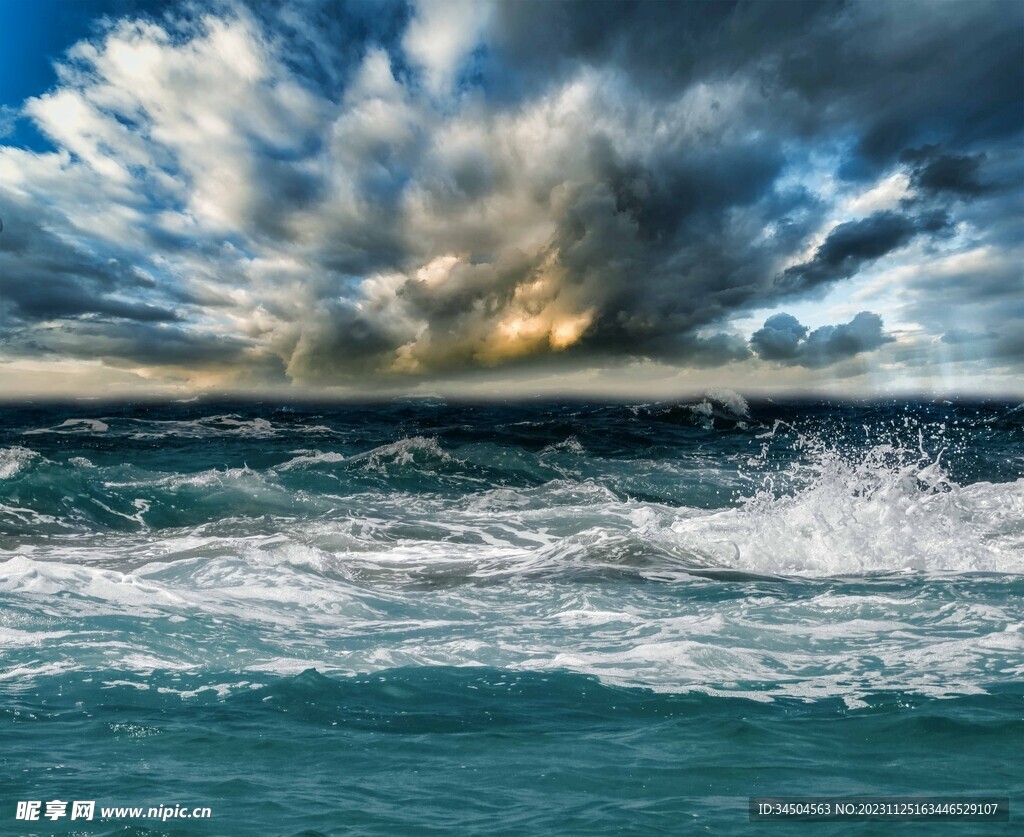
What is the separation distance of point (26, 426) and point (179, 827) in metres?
50.6

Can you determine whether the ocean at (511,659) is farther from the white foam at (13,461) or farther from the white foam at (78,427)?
the white foam at (78,427)

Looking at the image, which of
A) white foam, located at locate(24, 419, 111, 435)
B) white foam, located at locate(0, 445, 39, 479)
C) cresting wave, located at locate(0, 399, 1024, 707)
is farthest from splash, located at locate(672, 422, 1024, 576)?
white foam, located at locate(24, 419, 111, 435)

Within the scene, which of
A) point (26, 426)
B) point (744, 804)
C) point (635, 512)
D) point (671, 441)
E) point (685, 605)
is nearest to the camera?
point (744, 804)

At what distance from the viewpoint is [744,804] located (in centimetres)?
407

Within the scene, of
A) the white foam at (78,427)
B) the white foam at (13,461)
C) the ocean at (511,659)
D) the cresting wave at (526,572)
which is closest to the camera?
the ocean at (511,659)

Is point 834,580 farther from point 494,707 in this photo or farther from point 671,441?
point 671,441

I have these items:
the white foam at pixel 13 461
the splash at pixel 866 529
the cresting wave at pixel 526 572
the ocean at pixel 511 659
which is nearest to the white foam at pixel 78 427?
the cresting wave at pixel 526 572

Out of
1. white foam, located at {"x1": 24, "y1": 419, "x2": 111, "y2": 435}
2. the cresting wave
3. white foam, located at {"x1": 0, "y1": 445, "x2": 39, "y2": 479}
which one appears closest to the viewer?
the cresting wave

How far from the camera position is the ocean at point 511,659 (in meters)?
4.18

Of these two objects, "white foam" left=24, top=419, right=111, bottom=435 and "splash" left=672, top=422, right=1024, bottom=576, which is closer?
"splash" left=672, top=422, right=1024, bottom=576

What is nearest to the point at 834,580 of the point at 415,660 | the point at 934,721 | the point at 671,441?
the point at 934,721

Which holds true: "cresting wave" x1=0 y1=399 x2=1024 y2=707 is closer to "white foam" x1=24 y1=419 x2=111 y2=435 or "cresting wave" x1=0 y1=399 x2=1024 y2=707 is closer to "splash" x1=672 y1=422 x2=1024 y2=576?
"splash" x1=672 y1=422 x2=1024 y2=576

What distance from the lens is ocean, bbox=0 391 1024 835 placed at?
4.18 m

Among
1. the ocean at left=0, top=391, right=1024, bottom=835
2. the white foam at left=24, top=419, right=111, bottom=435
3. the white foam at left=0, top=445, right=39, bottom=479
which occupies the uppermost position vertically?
the white foam at left=24, top=419, right=111, bottom=435
